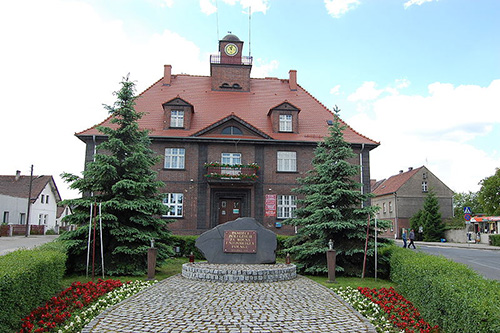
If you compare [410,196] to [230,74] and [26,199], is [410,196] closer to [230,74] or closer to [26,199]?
[230,74]

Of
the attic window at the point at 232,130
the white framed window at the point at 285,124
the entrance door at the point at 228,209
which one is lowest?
the entrance door at the point at 228,209

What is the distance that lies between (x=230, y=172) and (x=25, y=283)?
59.5 ft

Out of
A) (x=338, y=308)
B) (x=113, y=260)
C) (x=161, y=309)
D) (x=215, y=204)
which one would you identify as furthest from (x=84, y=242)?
(x=215, y=204)

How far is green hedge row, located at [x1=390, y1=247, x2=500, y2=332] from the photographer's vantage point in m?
5.42

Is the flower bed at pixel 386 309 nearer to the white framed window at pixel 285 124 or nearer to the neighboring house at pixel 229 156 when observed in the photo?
the neighboring house at pixel 229 156

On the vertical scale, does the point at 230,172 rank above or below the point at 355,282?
above

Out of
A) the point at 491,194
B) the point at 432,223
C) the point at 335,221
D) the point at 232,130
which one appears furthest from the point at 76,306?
the point at 491,194

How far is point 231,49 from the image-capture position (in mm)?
31609

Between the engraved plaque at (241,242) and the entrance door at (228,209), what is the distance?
1135cm

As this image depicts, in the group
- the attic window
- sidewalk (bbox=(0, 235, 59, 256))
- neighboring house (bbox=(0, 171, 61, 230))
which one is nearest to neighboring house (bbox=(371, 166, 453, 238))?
the attic window

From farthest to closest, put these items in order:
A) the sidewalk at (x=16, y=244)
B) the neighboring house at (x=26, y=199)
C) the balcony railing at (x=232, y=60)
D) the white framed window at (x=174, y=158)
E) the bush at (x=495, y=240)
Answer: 1. the neighboring house at (x=26, y=199)
2. the bush at (x=495, y=240)
3. the balcony railing at (x=232, y=60)
4. the white framed window at (x=174, y=158)
5. the sidewalk at (x=16, y=244)

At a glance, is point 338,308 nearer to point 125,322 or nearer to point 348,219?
point 125,322

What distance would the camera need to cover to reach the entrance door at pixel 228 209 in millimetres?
25734

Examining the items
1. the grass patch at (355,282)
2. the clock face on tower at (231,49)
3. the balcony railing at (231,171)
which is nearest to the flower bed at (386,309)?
the grass patch at (355,282)
